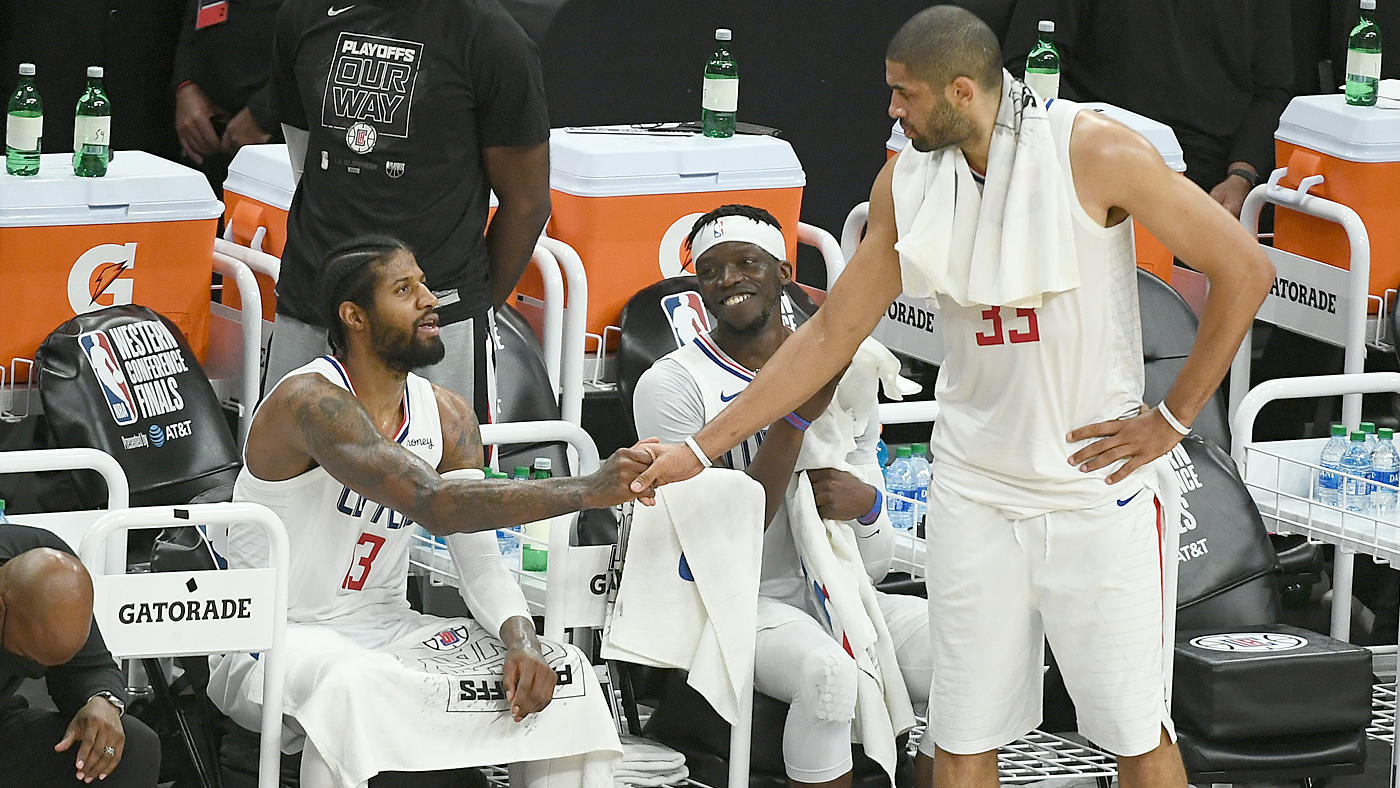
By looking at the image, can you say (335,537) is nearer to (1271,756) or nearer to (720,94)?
(1271,756)

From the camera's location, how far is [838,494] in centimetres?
454

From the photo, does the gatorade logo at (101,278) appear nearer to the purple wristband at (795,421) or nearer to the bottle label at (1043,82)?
the purple wristband at (795,421)

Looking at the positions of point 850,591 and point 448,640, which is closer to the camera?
point 448,640

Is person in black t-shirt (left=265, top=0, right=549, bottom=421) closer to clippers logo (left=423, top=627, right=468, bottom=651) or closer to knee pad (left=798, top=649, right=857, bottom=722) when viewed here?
clippers logo (left=423, top=627, right=468, bottom=651)

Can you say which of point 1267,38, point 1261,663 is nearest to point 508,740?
point 1261,663

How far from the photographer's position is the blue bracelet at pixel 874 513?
15.1 ft

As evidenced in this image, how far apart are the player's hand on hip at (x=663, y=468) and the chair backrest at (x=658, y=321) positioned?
1251 mm

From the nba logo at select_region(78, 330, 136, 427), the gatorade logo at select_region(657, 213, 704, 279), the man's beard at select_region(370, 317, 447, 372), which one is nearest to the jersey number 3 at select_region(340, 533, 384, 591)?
the man's beard at select_region(370, 317, 447, 372)

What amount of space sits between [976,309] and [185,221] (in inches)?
91.8

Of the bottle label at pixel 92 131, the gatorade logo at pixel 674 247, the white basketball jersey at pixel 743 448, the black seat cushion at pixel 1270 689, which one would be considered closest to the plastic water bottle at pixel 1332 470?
the black seat cushion at pixel 1270 689

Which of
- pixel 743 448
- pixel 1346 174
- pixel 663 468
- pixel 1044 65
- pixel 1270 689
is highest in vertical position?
pixel 1044 65

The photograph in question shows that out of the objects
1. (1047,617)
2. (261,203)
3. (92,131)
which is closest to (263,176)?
(261,203)

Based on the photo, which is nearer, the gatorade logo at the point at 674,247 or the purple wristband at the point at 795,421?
the purple wristband at the point at 795,421

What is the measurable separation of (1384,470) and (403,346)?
7.16 ft
